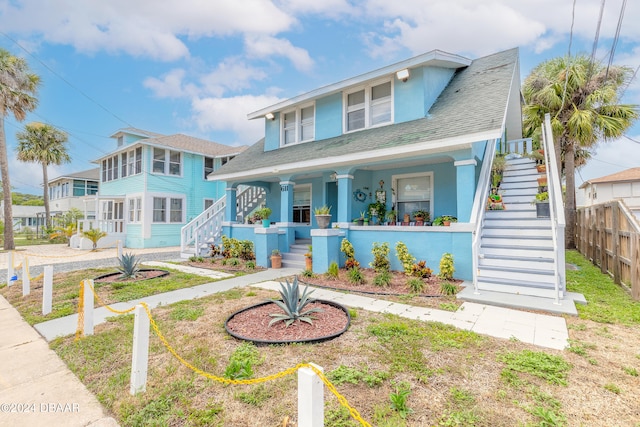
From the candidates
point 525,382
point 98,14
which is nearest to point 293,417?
point 525,382

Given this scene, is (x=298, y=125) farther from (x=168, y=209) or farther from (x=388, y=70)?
(x=168, y=209)

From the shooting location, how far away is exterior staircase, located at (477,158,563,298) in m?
5.76

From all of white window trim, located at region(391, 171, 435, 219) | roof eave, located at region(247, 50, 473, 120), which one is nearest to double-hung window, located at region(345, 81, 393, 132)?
roof eave, located at region(247, 50, 473, 120)

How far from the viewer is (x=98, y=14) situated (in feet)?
38.3

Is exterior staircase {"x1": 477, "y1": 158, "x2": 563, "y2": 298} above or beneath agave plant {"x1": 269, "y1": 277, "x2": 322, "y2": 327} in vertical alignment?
above

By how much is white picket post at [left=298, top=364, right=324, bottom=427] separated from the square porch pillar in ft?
20.8

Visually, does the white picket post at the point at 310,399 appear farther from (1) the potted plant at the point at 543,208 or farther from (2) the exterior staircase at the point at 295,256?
(1) the potted plant at the point at 543,208

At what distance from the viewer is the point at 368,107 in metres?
9.64

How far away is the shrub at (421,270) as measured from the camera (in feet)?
22.8

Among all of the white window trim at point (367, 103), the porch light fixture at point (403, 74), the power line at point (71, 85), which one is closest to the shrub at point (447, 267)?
the white window trim at point (367, 103)

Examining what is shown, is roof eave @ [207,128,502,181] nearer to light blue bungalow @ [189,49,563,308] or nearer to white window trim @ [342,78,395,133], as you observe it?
light blue bungalow @ [189,49,563,308]

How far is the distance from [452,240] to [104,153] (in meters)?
22.5

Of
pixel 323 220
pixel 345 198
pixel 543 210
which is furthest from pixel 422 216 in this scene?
pixel 323 220

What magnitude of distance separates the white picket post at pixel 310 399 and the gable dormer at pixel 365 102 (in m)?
8.37
